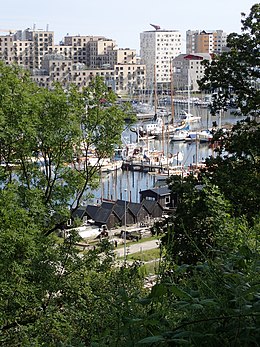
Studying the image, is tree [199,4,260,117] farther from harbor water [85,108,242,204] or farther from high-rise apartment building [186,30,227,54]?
high-rise apartment building [186,30,227,54]

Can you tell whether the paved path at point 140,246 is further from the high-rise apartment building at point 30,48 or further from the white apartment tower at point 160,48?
the white apartment tower at point 160,48

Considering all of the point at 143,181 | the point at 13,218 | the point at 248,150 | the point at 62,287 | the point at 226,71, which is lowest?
the point at 143,181

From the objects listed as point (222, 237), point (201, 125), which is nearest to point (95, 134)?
point (222, 237)

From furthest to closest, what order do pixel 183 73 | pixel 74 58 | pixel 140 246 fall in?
pixel 74 58, pixel 183 73, pixel 140 246

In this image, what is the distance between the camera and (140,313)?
163 centimetres

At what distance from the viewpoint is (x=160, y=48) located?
70.5 m

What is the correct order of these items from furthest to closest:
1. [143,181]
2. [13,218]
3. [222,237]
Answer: [143,181], [13,218], [222,237]

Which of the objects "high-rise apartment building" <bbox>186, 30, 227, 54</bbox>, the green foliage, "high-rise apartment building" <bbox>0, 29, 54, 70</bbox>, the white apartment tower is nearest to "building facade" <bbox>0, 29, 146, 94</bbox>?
"high-rise apartment building" <bbox>0, 29, 54, 70</bbox>

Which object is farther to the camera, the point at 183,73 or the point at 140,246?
the point at 183,73

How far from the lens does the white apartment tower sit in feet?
227

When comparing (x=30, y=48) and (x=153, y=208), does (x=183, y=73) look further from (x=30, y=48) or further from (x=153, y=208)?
(x=153, y=208)

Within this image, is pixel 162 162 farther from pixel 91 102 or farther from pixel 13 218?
pixel 13 218

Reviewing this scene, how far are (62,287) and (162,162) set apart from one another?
2387cm

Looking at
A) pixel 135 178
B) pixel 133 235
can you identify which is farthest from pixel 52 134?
pixel 135 178
